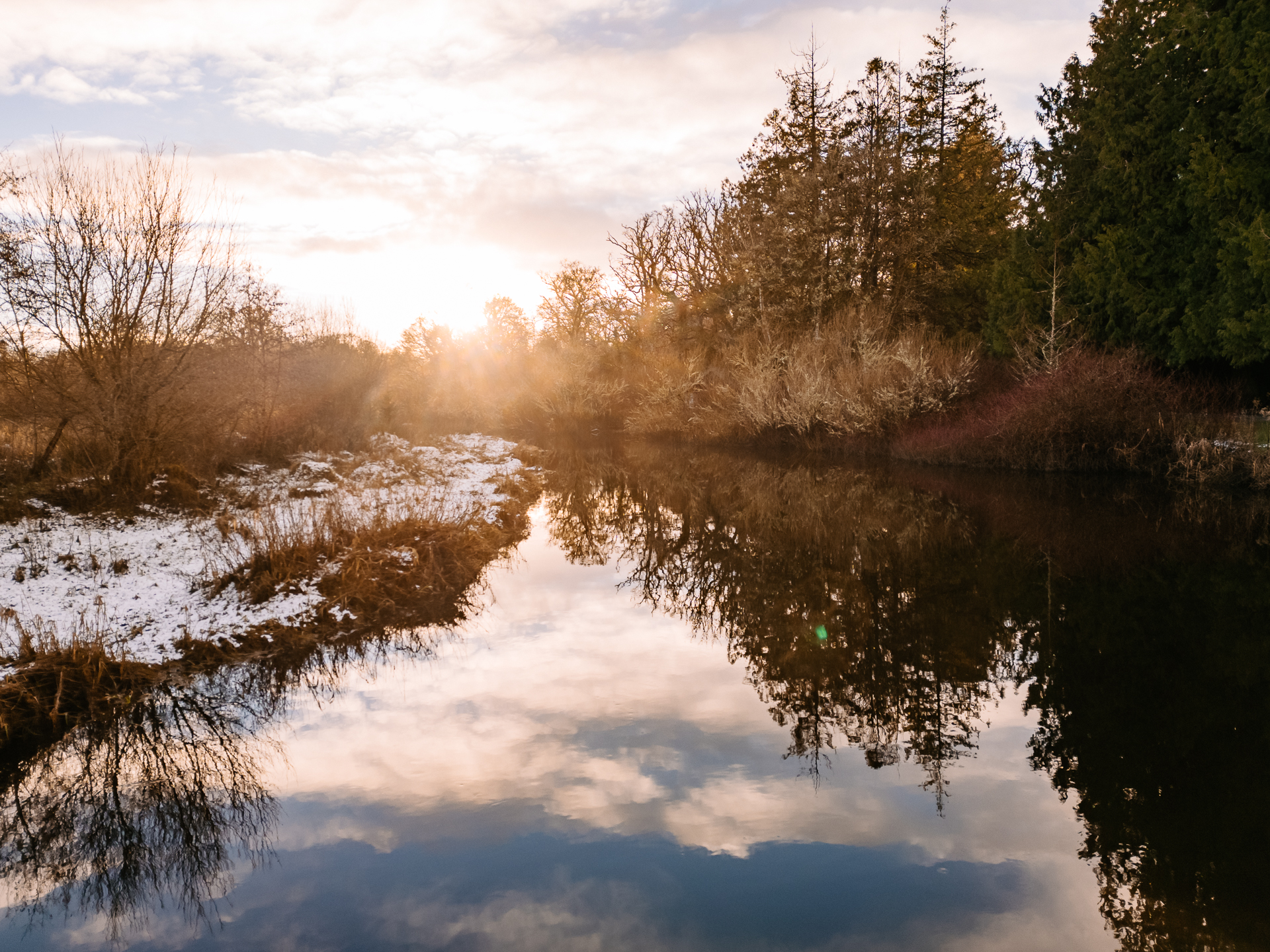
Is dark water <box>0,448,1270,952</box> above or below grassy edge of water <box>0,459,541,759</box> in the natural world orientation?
below

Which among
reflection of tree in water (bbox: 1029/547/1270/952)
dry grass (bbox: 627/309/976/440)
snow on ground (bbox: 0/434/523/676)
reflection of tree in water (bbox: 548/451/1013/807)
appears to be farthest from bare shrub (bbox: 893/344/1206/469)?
snow on ground (bbox: 0/434/523/676)

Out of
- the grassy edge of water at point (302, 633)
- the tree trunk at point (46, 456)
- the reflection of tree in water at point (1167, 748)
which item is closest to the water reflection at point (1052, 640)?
the reflection of tree in water at point (1167, 748)

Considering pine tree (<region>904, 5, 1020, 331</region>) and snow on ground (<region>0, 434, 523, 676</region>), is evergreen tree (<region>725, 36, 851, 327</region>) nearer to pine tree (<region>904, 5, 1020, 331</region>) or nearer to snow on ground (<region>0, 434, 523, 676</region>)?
pine tree (<region>904, 5, 1020, 331</region>)

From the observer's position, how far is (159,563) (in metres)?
10.4

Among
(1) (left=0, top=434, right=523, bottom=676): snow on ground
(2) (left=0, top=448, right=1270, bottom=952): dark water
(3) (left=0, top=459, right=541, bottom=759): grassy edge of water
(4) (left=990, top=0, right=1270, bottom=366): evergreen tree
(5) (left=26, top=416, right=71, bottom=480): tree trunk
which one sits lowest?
(2) (left=0, top=448, right=1270, bottom=952): dark water

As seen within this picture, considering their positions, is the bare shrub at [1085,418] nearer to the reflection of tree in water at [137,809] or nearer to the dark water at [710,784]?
the dark water at [710,784]

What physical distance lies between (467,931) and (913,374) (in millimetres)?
23457

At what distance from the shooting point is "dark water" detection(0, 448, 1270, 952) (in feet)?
14.4

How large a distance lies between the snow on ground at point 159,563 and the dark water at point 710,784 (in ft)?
4.09

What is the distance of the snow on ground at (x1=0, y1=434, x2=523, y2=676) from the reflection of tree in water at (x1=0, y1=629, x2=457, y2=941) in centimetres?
75

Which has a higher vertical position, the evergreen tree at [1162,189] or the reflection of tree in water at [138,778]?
the evergreen tree at [1162,189]

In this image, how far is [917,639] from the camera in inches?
336

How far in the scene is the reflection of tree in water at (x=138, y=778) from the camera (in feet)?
16.0

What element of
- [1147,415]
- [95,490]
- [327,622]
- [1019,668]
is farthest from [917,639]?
[1147,415]
